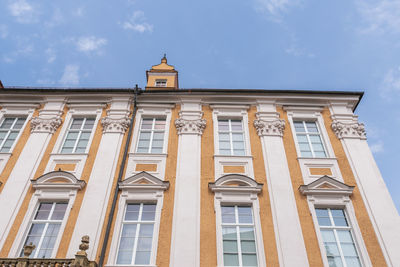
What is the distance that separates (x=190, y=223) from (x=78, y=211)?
13.0 feet

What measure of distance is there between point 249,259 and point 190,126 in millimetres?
6310

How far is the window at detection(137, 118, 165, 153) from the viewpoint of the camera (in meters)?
14.0

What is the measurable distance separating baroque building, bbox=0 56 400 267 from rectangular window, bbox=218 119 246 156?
0.23 feet

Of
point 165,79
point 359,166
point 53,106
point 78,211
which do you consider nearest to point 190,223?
point 78,211

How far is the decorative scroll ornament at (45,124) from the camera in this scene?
1433cm

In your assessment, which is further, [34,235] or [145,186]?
[145,186]

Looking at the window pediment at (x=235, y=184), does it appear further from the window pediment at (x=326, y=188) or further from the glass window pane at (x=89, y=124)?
the glass window pane at (x=89, y=124)

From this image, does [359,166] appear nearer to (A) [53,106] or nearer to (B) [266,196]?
(B) [266,196]

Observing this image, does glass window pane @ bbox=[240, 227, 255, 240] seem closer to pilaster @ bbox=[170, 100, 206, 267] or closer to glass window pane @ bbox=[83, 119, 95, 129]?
pilaster @ bbox=[170, 100, 206, 267]

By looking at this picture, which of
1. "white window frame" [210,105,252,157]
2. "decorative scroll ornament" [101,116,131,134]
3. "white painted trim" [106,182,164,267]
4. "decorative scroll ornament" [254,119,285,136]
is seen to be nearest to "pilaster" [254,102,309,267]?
"decorative scroll ornament" [254,119,285,136]

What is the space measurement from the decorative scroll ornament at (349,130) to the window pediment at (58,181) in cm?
1079

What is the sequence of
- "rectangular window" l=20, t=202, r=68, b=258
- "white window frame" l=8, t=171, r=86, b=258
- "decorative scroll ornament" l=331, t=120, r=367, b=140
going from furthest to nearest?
"decorative scroll ornament" l=331, t=120, r=367, b=140, "white window frame" l=8, t=171, r=86, b=258, "rectangular window" l=20, t=202, r=68, b=258

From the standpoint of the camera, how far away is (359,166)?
12875 mm

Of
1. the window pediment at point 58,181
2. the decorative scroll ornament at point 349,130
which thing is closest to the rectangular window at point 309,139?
the decorative scroll ornament at point 349,130
